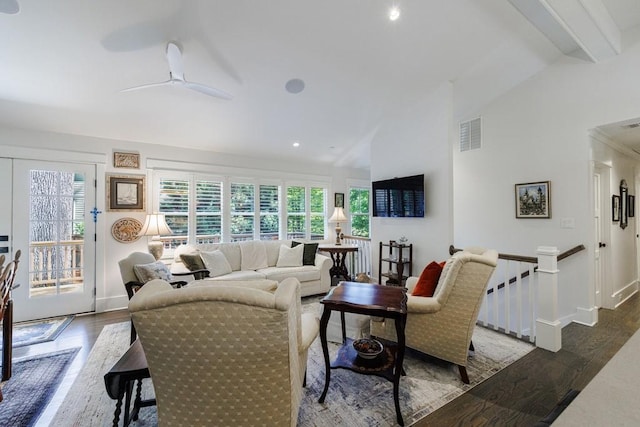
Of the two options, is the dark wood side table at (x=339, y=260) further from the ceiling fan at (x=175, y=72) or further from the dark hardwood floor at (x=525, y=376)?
the ceiling fan at (x=175, y=72)

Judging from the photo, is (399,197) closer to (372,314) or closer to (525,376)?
(525,376)

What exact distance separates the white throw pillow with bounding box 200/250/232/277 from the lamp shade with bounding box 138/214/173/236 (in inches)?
24.3

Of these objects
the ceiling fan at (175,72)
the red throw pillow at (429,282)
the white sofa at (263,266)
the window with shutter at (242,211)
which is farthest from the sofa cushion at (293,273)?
the ceiling fan at (175,72)

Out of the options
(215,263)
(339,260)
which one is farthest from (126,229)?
(339,260)

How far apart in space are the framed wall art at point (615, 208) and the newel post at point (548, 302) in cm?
238

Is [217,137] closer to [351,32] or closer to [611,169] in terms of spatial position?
[351,32]

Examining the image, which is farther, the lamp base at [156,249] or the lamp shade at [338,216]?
the lamp shade at [338,216]

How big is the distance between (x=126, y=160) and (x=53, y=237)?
53.3 inches

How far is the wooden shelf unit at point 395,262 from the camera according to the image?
14.1 ft

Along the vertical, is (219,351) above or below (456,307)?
above

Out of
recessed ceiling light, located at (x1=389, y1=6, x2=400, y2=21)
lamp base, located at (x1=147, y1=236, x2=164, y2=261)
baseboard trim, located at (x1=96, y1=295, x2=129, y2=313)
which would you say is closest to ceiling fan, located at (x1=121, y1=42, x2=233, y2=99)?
recessed ceiling light, located at (x1=389, y1=6, x2=400, y2=21)

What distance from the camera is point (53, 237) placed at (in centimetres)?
362

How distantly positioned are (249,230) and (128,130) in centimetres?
242

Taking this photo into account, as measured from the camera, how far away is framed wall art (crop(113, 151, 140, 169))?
4.02 meters
